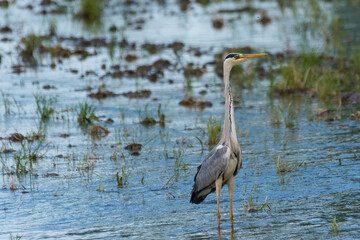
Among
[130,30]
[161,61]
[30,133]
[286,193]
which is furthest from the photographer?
[130,30]

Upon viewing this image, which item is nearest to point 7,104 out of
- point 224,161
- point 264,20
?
point 224,161

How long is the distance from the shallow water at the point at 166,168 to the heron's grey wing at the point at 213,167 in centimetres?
50

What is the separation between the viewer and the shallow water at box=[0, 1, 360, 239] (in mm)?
7141

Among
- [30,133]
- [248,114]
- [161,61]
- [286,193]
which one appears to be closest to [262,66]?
[161,61]

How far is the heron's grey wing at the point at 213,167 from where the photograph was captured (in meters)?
6.84

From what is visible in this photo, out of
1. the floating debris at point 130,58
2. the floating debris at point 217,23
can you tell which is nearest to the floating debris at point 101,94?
the floating debris at point 130,58

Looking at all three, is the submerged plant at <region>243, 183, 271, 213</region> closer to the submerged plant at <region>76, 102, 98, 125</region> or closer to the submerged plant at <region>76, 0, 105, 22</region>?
the submerged plant at <region>76, 102, 98, 125</region>

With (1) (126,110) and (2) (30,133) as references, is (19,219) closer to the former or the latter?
(2) (30,133)

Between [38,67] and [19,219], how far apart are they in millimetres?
10926

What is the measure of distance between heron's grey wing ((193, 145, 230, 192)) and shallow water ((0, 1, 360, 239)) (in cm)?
50

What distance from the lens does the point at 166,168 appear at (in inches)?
376

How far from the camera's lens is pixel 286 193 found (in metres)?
8.07

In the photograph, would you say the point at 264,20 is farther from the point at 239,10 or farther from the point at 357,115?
the point at 357,115

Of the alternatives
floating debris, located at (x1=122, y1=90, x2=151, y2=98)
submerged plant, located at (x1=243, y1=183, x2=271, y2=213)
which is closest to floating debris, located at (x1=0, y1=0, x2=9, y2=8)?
floating debris, located at (x1=122, y1=90, x2=151, y2=98)
